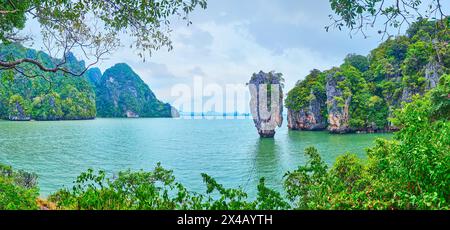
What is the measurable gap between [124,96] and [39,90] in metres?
17.7

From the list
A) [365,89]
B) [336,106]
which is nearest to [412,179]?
[365,89]

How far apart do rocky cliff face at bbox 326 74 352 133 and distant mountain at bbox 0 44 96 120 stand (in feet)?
55.1

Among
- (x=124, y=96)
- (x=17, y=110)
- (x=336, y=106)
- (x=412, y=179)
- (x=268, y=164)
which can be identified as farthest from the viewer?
(x=124, y=96)

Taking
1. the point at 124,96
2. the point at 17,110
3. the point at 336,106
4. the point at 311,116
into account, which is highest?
the point at 124,96

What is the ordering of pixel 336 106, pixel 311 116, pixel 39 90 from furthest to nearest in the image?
pixel 311 116 < pixel 336 106 < pixel 39 90

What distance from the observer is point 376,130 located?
909 inches

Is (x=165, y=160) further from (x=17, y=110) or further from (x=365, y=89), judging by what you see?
(x=365, y=89)

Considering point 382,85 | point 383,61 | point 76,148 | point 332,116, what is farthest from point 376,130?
point 76,148

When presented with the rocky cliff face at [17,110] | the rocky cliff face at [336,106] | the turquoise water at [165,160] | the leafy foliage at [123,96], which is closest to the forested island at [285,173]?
the turquoise water at [165,160]

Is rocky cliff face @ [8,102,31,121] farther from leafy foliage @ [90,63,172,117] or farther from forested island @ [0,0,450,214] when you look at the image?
forested island @ [0,0,450,214]

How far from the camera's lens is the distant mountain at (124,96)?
85.8 ft

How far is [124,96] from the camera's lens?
93.3ft

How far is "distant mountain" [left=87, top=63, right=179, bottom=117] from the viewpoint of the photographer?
85.8 feet
